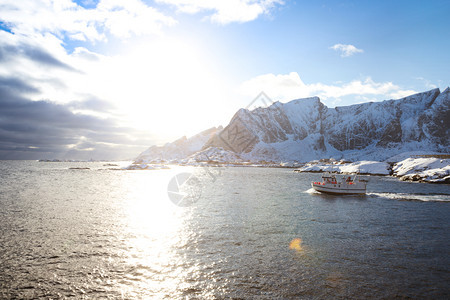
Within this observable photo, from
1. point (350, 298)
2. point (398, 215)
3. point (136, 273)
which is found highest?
point (136, 273)

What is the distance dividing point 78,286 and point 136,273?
129 inches

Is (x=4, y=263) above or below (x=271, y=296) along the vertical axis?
above

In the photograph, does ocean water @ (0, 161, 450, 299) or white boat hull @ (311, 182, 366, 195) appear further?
white boat hull @ (311, 182, 366, 195)

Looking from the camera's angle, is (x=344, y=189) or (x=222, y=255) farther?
(x=344, y=189)

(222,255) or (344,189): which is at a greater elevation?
(222,255)

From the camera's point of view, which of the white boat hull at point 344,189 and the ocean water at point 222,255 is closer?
the ocean water at point 222,255

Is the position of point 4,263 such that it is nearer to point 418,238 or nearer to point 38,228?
point 38,228

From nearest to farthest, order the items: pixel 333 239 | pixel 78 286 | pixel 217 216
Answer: pixel 78 286, pixel 333 239, pixel 217 216

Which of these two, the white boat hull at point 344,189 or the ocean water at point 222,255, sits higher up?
the ocean water at point 222,255

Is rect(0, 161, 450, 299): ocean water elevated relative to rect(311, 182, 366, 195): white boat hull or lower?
elevated

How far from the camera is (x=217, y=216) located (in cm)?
3331

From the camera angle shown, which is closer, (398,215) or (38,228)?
(38,228)

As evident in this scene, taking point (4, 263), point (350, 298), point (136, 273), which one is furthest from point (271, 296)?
point (4, 263)

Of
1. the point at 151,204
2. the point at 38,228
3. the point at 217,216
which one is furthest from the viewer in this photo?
the point at 151,204
